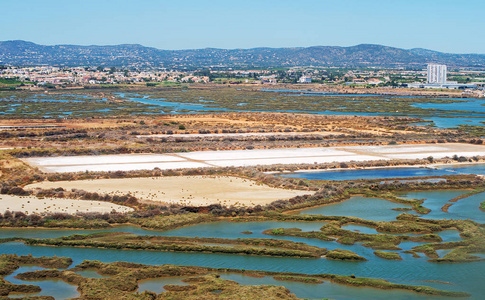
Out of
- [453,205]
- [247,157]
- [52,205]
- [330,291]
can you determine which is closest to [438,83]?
[247,157]

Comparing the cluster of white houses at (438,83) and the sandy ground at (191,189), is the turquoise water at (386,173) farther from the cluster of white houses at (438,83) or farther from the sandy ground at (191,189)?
the cluster of white houses at (438,83)

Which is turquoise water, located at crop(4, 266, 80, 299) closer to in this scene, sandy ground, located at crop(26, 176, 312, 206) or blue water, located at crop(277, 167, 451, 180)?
sandy ground, located at crop(26, 176, 312, 206)

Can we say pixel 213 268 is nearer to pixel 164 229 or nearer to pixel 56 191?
pixel 164 229

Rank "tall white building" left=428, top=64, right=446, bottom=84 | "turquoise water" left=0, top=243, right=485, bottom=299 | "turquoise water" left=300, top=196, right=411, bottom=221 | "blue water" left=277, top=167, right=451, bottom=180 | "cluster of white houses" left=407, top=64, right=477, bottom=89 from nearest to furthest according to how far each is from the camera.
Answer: "turquoise water" left=0, top=243, right=485, bottom=299 < "turquoise water" left=300, top=196, right=411, bottom=221 < "blue water" left=277, top=167, right=451, bottom=180 < "cluster of white houses" left=407, top=64, right=477, bottom=89 < "tall white building" left=428, top=64, right=446, bottom=84

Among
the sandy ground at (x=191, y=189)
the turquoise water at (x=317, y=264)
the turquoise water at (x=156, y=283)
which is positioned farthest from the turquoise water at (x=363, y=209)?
the turquoise water at (x=156, y=283)

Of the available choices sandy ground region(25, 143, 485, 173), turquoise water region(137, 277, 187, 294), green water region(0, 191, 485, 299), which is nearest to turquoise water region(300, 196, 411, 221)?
green water region(0, 191, 485, 299)

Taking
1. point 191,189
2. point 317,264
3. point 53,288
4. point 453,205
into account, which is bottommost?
point 453,205

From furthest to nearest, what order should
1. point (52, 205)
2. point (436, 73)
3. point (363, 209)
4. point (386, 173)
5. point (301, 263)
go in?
1. point (436, 73)
2. point (386, 173)
3. point (363, 209)
4. point (52, 205)
5. point (301, 263)

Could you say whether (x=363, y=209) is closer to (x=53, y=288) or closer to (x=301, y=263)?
(x=301, y=263)
